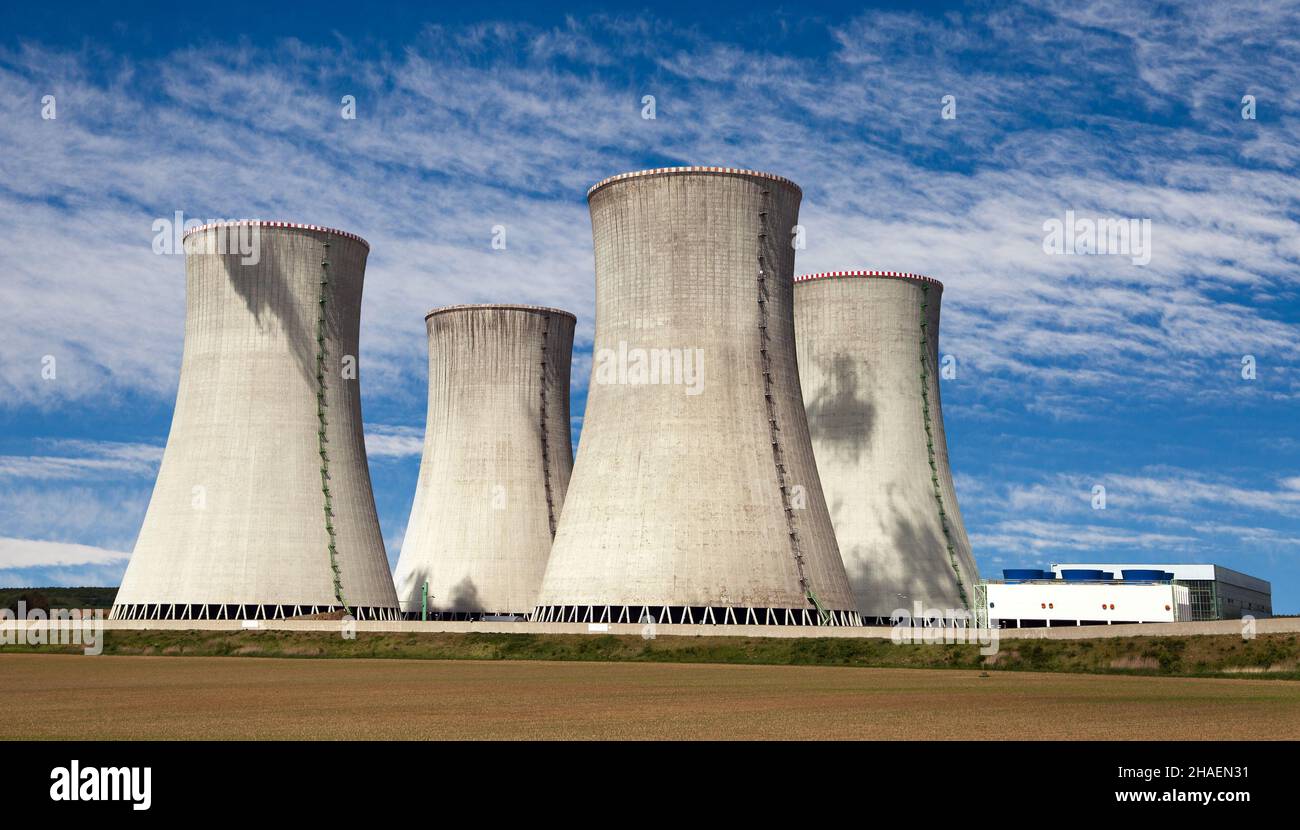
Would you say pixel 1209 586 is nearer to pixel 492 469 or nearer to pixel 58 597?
pixel 492 469

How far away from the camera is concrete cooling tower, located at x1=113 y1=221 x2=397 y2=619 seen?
57844 mm

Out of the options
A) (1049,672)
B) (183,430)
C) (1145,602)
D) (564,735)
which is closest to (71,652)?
(183,430)

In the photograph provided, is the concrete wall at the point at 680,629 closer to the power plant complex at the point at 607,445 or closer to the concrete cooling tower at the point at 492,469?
the power plant complex at the point at 607,445

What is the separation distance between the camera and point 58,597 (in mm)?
133125

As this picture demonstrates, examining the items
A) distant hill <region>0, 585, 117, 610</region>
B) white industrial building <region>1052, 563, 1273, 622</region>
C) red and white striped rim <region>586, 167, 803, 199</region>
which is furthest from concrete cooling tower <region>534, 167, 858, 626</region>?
distant hill <region>0, 585, 117, 610</region>

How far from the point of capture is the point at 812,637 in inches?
1852

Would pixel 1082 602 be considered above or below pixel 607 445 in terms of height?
below

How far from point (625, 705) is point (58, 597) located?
405ft

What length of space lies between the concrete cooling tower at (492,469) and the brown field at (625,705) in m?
34.1

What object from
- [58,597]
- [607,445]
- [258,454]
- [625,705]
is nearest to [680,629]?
[607,445]

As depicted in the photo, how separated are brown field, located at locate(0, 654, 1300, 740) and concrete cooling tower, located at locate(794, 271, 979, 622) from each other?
102ft

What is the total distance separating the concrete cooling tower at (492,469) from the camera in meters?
70.4

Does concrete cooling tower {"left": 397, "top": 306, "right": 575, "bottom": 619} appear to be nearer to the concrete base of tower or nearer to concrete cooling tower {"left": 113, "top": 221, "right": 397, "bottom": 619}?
concrete cooling tower {"left": 113, "top": 221, "right": 397, "bottom": 619}

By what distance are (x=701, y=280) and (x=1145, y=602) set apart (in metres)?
33.8
